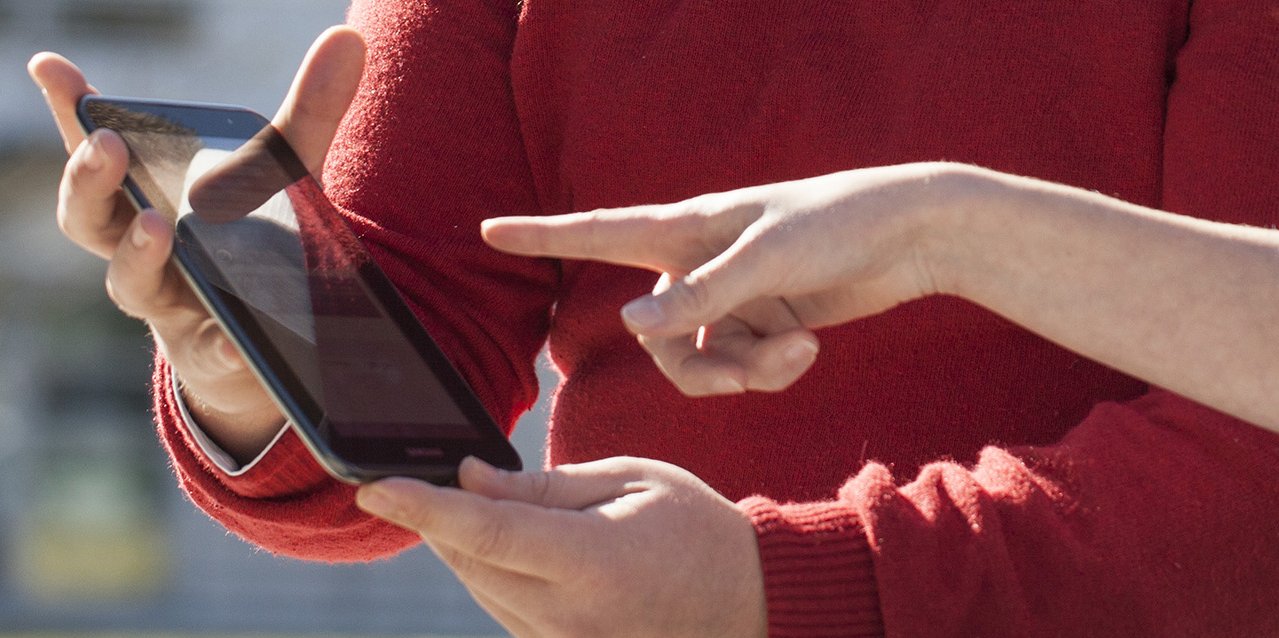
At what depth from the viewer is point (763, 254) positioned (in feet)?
3.16

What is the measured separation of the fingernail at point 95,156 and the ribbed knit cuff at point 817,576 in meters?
0.53

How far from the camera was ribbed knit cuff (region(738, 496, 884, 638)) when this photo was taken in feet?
3.51

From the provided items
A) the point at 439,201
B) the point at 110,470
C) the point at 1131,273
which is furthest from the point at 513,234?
the point at 110,470

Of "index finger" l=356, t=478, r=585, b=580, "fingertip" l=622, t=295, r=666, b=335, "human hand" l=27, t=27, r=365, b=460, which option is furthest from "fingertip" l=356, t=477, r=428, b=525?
"human hand" l=27, t=27, r=365, b=460

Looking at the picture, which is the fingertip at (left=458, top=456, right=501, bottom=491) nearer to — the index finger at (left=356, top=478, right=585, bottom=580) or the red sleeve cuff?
the index finger at (left=356, top=478, right=585, bottom=580)

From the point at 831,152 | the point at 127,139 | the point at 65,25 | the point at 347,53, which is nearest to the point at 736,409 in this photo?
the point at 831,152

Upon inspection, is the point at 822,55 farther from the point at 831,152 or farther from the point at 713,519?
the point at 713,519

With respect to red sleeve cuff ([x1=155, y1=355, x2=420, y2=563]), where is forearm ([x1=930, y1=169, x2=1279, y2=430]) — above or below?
above

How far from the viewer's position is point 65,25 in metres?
8.19

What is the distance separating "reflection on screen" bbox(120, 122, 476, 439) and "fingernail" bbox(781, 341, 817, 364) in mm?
247

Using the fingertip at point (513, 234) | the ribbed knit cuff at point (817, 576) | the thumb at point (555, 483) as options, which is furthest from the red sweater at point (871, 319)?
the fingertip at point (513, 234)

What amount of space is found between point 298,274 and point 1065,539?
0.61 metres

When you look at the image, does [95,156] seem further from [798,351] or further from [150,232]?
[798,351]

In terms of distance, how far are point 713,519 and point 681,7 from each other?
2.05 feet
